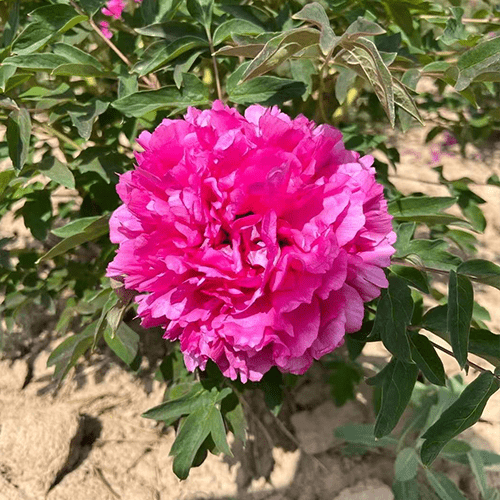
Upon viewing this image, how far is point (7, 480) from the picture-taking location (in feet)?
5.12

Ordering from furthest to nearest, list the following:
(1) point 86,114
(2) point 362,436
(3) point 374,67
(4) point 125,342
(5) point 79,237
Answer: (2) point 362,436
(4) point 125,342
(1) point 86,114
(5) point 79,237
(3) point 374,67

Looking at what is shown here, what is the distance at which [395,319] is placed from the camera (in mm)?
1002

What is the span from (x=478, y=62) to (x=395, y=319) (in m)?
0.45

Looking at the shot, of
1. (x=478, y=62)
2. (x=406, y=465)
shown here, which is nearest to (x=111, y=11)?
(x=478, y=62)

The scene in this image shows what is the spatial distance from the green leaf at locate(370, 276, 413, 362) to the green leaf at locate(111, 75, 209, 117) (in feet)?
1.69

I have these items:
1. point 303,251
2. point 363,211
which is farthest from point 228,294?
point 363,211

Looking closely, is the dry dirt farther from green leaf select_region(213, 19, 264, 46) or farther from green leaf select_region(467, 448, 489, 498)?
green leaf select_region(213, 19, 264, 46)

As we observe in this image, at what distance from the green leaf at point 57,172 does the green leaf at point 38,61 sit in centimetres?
20

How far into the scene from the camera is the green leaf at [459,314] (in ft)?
3.05

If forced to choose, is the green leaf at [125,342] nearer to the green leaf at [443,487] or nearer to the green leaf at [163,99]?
the green leaf at [163,99]

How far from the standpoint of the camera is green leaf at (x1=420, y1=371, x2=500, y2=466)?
3.11 feet

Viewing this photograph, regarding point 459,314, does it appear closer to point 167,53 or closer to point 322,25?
point 322,25

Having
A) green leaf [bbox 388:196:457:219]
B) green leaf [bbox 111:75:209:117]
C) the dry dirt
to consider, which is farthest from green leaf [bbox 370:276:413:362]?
the dry dirt

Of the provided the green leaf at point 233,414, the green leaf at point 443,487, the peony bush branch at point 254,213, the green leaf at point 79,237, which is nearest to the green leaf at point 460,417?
the peony bush branch at point 254,213
